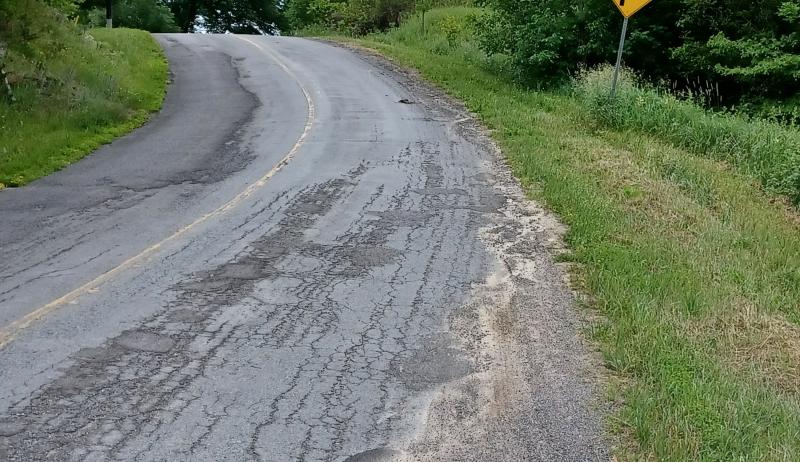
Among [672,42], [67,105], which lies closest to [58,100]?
[67,105]

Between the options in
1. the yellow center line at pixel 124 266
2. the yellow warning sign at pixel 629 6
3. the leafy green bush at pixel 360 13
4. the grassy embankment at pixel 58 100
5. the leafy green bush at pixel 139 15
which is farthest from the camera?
the leafy green bush at pixel 139 15

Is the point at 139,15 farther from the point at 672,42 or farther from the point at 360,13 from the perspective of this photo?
the point at 672,42

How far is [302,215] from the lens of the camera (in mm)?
8703

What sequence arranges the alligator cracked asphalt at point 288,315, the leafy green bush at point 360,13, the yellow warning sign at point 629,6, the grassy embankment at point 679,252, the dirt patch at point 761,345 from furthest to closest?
1. the leafy green bush at point 360,13
2. the yellow warning sign at point 629,6
3. the dirt patch at point 761,345
4. the grassy embankment at point 679,252
5. the alligator cracked asphalt at point 288,315

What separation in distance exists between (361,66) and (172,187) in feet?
44.8

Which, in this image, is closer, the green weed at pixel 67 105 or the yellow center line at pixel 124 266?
the yellow center line at pixel 124 266

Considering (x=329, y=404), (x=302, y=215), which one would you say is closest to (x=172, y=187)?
(x=302, y=215)

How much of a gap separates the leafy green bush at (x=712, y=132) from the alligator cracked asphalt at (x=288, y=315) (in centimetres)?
389

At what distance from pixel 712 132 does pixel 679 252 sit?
21.5 feet

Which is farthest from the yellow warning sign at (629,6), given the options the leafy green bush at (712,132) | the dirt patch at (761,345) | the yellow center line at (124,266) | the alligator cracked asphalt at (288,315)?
the dirt patch at (761,345)

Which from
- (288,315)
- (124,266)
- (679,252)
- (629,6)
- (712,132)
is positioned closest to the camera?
(288,315)

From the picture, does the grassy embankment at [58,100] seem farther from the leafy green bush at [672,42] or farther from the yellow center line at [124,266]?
the leafy green bush at [672,42]

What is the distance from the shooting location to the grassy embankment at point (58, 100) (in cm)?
1156

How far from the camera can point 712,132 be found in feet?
42.9
